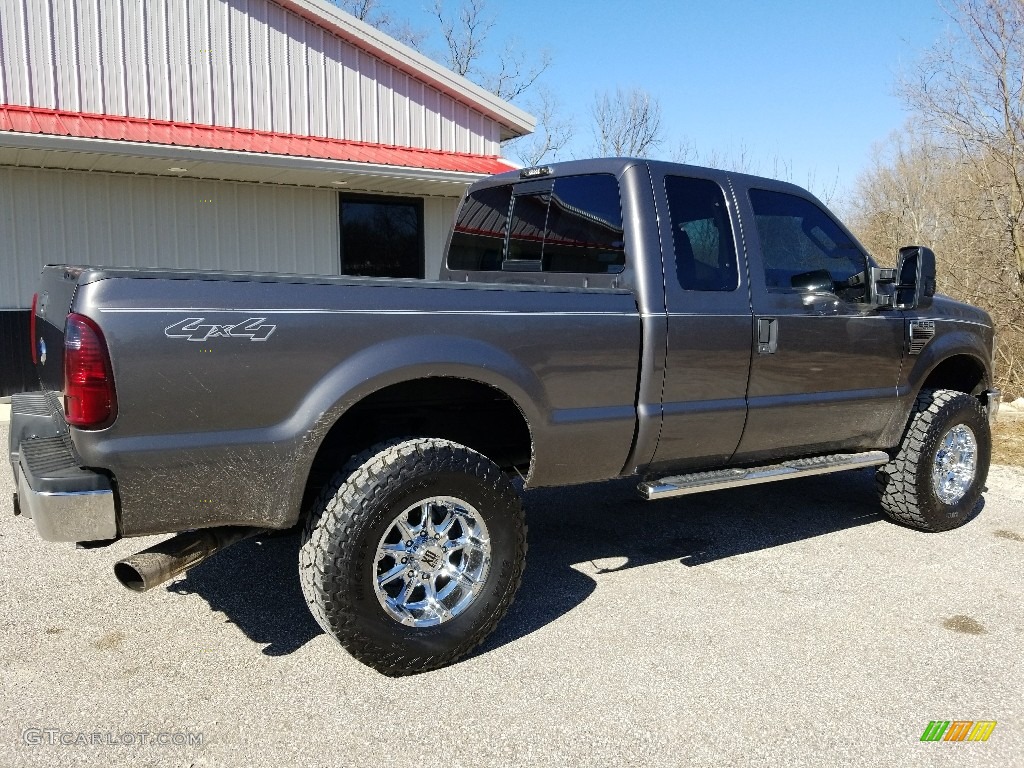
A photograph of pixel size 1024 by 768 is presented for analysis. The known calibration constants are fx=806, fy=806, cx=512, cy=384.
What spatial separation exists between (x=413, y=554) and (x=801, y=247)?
8.86 ft

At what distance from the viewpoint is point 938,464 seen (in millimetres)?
4973

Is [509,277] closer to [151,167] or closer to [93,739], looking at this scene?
[93,739]

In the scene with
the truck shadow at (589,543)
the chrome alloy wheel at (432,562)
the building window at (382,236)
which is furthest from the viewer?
the building window at (382,236)

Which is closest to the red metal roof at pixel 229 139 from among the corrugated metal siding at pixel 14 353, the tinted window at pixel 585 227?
the corrugated metal siding at pixel 14 353

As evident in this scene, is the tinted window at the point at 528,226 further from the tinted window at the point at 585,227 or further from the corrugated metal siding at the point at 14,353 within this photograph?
the corrugated metal siding at the point at 14,353

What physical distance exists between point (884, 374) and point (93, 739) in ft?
13.6

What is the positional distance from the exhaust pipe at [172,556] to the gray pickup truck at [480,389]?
1cm

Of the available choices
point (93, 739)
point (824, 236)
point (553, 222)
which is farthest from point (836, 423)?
point (93, 739)

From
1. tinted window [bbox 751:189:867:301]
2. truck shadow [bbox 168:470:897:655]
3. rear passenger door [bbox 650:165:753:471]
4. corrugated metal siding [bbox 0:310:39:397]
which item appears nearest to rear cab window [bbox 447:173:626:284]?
rear passenger door [bbox 650:165:753:471]

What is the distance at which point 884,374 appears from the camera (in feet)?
15.0

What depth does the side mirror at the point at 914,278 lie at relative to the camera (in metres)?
4.31

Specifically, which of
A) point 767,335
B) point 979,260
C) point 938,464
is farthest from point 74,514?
point 979,260

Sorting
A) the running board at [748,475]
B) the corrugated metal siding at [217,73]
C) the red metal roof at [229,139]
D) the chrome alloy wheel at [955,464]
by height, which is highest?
the corrugated metal siding at [217,73]

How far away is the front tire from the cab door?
1.55 m
